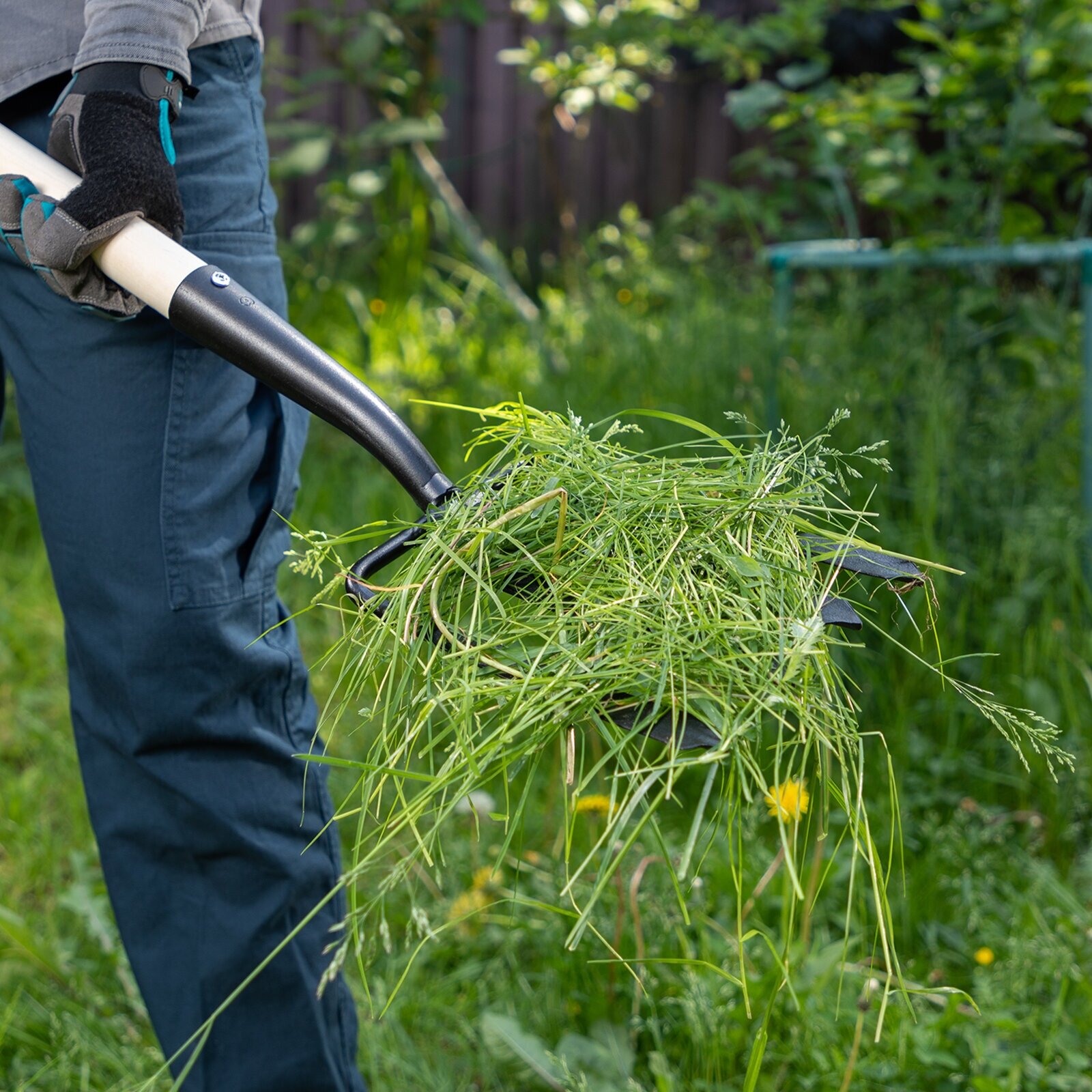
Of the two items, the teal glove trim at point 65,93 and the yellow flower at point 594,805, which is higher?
the teal glove trim at point 65,93

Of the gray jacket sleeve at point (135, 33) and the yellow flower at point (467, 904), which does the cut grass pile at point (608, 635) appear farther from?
the yellow flower at point (467, 904)

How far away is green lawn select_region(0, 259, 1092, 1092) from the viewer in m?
1.41

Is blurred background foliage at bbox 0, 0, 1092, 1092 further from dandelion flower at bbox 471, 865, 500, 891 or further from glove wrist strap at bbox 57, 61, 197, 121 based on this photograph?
glove wrist strap at bbox 57, 61, 197, 121

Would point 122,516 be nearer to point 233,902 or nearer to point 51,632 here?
point 233,902

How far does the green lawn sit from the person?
6.4 inches

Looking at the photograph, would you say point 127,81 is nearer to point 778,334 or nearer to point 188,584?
point 188,584

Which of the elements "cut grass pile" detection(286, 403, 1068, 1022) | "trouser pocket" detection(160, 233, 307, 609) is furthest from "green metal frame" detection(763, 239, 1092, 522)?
"cut grass pile" detection(286, 403, 1068, 1022)

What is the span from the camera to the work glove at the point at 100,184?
1083 mm

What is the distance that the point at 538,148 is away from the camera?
5250 mm

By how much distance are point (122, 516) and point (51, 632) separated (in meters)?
1.53

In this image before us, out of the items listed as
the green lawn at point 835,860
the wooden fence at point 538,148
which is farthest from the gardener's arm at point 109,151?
the wooden fence at point 538,148

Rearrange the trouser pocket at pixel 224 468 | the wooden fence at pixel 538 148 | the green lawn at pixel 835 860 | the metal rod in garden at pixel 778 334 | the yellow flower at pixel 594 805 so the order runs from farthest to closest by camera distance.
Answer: the wooden fence at pixel 538 148, the metal rod in garden at pixel 778 334, the yellow flower at pixel 594 805, the green lawn at pixel 835 860, the trouser pocket at pixel 224 468

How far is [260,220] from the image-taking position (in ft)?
4.46

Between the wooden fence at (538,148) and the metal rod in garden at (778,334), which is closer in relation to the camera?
the metal rod in garden at (778,334)
